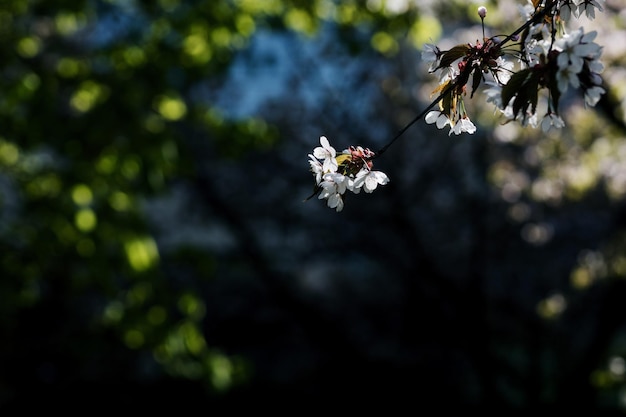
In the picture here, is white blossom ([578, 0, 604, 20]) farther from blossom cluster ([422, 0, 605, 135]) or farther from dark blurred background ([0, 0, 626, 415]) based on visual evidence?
dark blurred background ([0, 0, 626, 415])

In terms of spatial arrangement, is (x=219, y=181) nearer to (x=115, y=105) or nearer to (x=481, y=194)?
(x=481, y=194)

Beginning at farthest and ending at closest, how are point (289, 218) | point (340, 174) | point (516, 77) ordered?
point (289, 218) < point (340, 174) < point (516, 77)

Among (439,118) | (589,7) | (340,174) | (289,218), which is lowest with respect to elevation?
(340,174)

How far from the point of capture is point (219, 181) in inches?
396

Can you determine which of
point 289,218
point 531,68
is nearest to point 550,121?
point 531,68

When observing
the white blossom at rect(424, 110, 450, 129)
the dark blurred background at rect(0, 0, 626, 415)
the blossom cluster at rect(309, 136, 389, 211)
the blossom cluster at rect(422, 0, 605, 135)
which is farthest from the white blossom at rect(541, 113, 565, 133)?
the dark blurred background at rect(0, 0, 626, 415)

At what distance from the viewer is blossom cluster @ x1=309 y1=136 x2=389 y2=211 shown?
133 centimetres

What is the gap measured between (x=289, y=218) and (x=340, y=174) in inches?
309

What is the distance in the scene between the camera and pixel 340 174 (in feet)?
4.40

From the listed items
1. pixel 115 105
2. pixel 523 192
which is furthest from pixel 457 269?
pixel 115 105

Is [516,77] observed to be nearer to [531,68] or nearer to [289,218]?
[531,68]

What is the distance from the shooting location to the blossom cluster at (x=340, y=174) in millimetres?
1333

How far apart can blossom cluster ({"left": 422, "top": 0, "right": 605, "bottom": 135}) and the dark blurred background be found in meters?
2.70

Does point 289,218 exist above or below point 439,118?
above
